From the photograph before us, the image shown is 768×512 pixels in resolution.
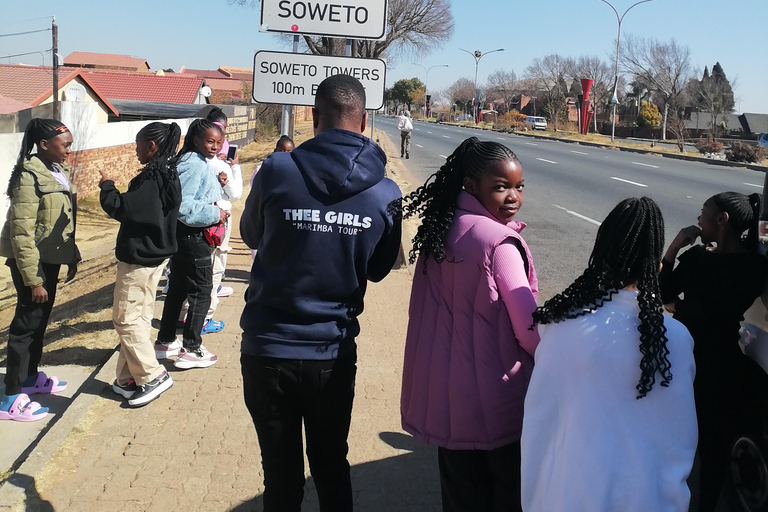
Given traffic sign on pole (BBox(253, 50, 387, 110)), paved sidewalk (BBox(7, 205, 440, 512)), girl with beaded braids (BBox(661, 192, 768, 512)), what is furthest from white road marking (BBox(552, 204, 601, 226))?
girl with beaded braids (BBox(661, 192, 768, 512))

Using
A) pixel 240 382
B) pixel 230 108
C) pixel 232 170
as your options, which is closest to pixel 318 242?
pixel 240 382

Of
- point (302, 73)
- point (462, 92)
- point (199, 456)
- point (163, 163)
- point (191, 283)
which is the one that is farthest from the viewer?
point (462, 92)

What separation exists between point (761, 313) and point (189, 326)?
341 centimetres

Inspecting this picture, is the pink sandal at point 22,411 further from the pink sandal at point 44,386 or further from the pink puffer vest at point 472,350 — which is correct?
the pink puffer vest at point 472,350

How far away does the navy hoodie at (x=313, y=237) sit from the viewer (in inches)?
90.4

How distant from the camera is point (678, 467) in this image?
5.92 feet

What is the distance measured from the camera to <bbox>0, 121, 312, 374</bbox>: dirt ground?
5438 mm

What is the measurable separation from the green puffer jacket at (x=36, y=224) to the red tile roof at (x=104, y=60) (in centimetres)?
7803

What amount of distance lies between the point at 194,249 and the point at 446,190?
2.58 m

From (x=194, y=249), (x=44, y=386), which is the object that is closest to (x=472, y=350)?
(x=194, y=249)

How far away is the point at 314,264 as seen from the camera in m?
2.31

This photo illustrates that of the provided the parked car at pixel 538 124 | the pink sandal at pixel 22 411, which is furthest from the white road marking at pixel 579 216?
the parked car at pixel 538 124

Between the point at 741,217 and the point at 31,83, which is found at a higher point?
the point at 31,83

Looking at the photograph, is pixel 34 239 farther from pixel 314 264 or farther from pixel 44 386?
pixel 314 264
